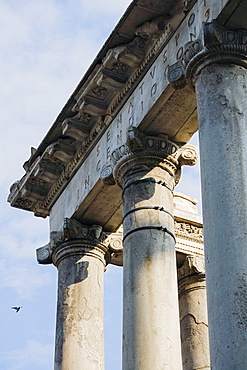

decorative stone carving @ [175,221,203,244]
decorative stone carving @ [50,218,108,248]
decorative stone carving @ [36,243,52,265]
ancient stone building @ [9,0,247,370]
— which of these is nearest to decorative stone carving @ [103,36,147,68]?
ancient stone building @ [9,0,247,370]

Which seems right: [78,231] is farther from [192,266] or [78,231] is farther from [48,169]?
[192,266]

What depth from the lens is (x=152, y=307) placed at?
1852cm

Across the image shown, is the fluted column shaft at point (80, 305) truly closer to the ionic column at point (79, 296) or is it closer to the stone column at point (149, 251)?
the ionic column at point (79, 296)

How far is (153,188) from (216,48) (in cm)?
390

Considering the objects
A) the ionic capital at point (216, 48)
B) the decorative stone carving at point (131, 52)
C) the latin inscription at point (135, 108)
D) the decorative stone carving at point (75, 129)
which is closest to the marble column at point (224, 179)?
the ionic capital at point (216, 48)

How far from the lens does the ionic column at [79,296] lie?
2214cm

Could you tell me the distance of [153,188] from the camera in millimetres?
20234

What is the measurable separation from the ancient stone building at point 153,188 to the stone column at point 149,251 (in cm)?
3

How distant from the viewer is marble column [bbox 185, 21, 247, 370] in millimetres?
14281

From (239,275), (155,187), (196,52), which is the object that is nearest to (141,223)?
(155,187)

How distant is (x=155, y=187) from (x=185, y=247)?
5.61m

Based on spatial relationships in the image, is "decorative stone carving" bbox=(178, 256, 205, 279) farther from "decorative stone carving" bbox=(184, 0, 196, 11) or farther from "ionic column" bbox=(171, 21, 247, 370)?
"decorative stone carving" bbox=(184, 0, 196, 11)

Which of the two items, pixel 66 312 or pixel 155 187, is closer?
pixel 155 187

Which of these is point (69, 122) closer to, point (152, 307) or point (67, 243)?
point (67, 243)
